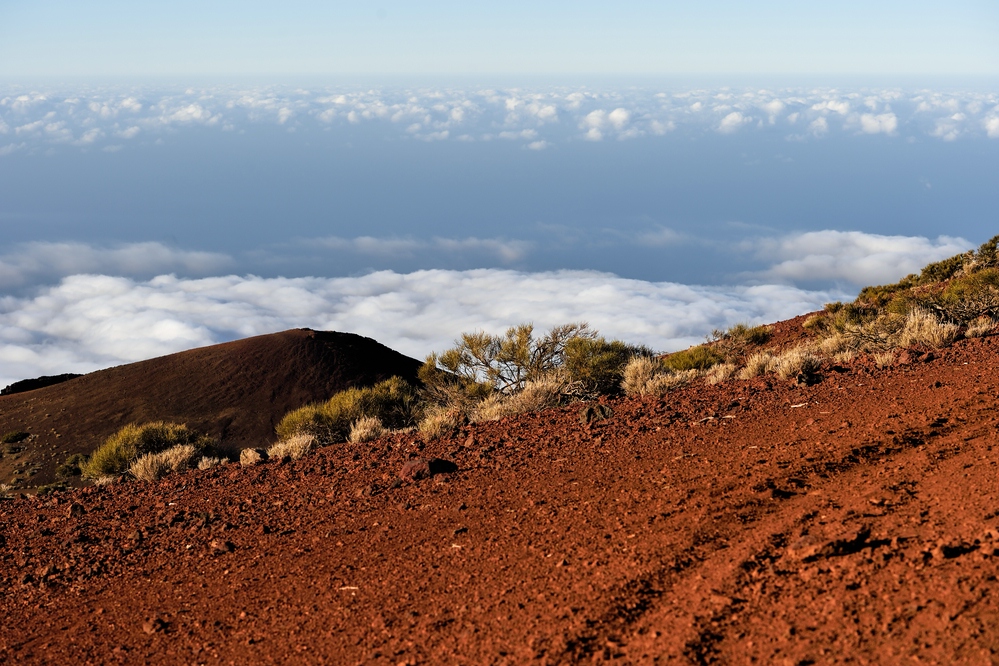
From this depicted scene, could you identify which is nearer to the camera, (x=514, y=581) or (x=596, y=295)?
(x=514, y=581)

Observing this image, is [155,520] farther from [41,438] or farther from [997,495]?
[41,438]

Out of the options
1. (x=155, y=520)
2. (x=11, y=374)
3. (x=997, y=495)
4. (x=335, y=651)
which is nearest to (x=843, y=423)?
(x=997, y=495)

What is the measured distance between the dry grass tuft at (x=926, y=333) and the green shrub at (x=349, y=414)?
8.97 metres

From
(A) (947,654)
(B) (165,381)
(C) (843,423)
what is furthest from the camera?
(B) (165,381)

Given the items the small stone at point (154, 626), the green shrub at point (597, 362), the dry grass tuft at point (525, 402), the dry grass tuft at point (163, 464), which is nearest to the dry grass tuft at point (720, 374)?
the green shrub at point (597, 362)

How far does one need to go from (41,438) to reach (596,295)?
17494 centimetres

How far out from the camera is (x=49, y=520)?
8586mm

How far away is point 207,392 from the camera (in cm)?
2619

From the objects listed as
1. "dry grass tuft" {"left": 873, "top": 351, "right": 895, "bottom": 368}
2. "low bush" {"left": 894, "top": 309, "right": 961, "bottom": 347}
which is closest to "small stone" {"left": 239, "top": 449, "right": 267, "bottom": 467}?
"dry grass tuft" {"left": 873, "top": 351, "right": 895, "bottom": 368}

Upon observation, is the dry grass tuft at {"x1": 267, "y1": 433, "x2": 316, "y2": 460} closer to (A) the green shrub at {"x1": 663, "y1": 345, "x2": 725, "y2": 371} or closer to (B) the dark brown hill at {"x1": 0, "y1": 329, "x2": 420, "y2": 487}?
(A) the green shrub at {"x1": 663, "y1": 345, "x2": 725, "y2": 371}

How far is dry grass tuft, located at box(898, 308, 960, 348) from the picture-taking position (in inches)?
448

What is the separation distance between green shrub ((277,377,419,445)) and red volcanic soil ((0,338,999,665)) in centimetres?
592

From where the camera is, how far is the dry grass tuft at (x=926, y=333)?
11383 millimetres

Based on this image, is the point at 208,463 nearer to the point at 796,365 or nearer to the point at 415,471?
the point at 415,471
